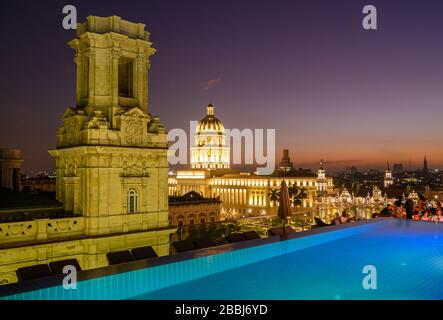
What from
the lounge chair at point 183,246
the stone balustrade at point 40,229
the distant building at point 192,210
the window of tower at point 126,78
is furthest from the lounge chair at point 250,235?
the distant building at point 192,210

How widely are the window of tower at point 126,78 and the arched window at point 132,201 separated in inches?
217

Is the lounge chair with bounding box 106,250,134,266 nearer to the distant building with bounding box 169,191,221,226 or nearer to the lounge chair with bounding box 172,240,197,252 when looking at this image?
the lounge chair with bounding box 172,240,197,252

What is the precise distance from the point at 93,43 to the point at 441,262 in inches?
723

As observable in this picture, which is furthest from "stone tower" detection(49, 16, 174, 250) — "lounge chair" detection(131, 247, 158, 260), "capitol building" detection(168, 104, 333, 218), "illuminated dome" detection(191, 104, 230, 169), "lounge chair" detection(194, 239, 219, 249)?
"illuminated dome" detection(191, 104, 230, 169)

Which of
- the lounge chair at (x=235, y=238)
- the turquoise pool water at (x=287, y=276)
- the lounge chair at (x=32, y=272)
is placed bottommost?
the turquoise pool water at (x=287, y=276)

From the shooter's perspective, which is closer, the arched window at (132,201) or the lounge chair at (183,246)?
the lounge chair at (183,246)

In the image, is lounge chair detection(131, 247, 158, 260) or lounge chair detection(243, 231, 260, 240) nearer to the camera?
lounge chair detection(131, 247, 158, 260)

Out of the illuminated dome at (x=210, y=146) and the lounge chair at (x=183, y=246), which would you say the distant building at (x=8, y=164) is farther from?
the illuminated dome at (x=210, y=146)

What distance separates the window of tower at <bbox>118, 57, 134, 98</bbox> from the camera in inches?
892

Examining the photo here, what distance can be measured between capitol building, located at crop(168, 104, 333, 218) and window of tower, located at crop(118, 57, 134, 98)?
2680 inches

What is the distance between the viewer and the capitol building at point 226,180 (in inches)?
3873

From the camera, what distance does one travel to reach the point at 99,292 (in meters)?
6.80
